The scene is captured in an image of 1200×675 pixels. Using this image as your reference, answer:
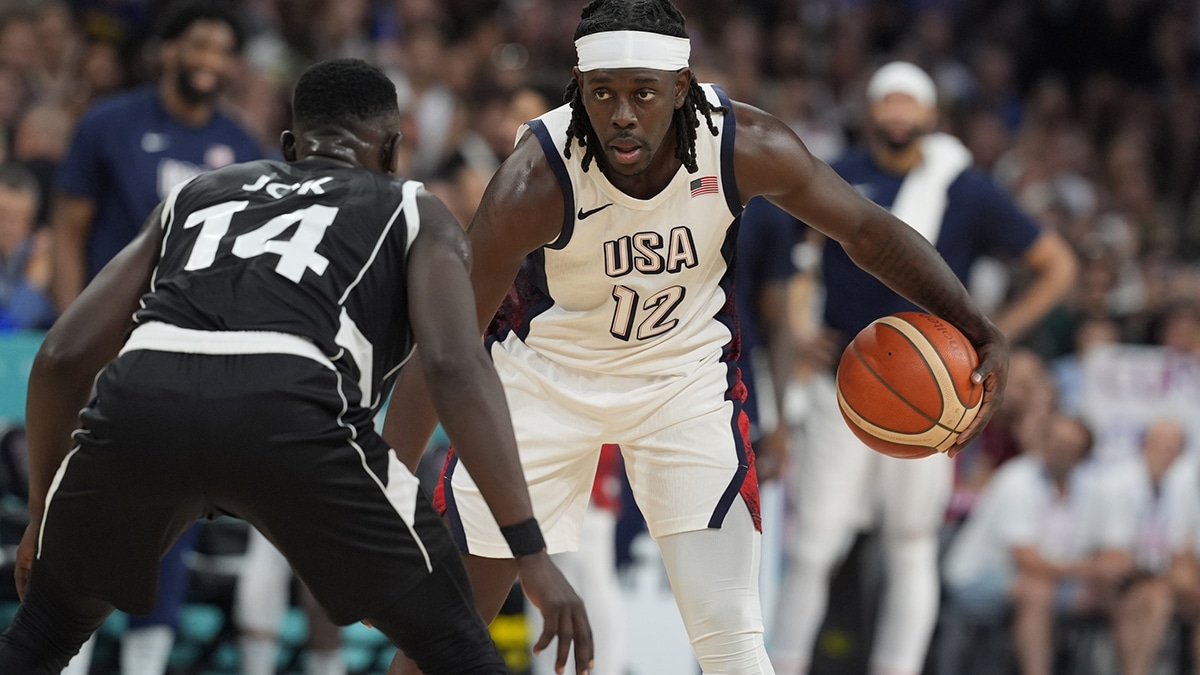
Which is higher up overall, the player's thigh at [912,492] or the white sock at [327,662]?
the player's thigh at [912,492]

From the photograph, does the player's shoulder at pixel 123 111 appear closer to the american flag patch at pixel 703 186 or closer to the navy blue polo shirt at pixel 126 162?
the navy blue polo shirt at pixel 126 162

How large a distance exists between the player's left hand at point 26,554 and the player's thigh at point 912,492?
392cm

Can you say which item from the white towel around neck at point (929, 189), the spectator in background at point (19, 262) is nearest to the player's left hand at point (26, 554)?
the spectator in background at point (19, 262)

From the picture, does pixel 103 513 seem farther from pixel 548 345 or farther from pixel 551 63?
pixel 551 63

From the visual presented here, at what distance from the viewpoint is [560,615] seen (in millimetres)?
3102

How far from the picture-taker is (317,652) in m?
6.34

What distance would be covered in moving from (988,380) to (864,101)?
301 inches

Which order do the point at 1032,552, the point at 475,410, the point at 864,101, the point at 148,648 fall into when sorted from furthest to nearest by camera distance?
the point at 864,101 → the point at 1032,552 → the point at 148,648 → the point at 475,410

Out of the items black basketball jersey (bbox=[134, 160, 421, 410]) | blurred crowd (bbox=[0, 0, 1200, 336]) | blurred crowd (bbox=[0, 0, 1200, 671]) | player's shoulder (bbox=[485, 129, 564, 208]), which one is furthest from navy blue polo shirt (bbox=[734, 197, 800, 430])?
black basketball jersey (bbox=[134, 160, 421, 410])

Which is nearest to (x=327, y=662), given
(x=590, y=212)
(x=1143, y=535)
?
(x=590, y=212)

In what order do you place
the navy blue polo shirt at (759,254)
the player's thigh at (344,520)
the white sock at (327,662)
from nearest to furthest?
the player's thigh at (344,520) < the white sock at (327,662) < the navy blue polo shirt at (759,254)

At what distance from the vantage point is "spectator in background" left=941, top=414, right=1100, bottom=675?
786cm

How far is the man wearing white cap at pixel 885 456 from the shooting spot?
6664 millimetres

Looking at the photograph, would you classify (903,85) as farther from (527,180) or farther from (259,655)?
(259,655)
